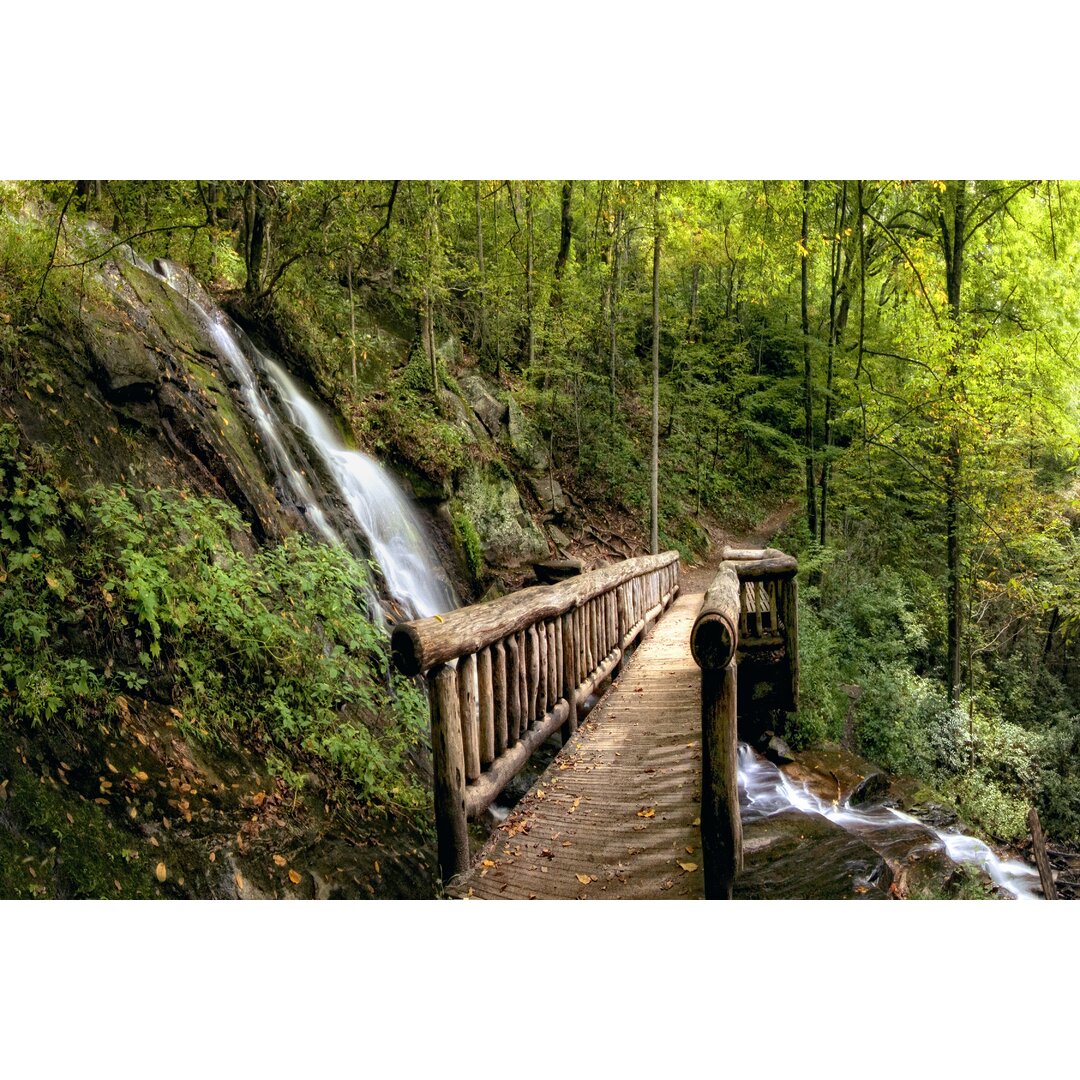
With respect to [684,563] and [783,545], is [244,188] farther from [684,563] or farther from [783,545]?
[684,563]

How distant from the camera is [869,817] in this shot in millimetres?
4492

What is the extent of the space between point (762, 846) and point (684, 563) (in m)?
10.2

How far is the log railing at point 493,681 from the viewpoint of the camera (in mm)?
2371

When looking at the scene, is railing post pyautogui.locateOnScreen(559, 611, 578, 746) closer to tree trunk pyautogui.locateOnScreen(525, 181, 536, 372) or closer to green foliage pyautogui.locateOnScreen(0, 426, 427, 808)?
green foliage pyautogui.locateOnScreen(0, 426, 427, 808)

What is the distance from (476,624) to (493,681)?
405 mm

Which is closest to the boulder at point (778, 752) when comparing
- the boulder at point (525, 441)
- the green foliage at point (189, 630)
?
the green foliage at point (189, 630)

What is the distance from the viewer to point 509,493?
1052cm

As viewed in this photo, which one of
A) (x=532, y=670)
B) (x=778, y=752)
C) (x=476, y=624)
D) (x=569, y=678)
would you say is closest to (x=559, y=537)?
(x=778, y=752)

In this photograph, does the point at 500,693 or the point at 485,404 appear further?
the point at 485,404

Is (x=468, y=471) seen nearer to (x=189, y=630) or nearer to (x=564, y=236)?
(x=189, y=630)

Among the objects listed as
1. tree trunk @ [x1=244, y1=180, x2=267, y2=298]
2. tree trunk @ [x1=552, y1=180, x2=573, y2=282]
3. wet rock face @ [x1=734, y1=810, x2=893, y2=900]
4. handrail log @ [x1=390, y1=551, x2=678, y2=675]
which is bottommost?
wet rock face @ [x1=734, y1=810, x2=893, y2=900]

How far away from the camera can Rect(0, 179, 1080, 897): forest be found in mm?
2957

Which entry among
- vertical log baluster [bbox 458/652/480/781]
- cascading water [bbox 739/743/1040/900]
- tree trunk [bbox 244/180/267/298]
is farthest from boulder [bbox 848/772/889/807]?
tree trunk [bbox 244/180/267/298]

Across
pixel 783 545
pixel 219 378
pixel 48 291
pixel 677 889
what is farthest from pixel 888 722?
pixel 48 291
